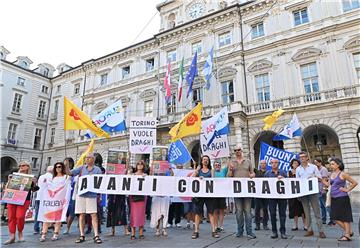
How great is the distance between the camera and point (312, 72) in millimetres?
18016

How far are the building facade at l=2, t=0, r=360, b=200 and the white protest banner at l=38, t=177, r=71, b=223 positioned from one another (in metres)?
9.19

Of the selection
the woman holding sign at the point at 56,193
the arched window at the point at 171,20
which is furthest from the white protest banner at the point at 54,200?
the arched window at the point at 171,20

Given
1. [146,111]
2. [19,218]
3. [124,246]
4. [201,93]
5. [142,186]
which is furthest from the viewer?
[146,111]

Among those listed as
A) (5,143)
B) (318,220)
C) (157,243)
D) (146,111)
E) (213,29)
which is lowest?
(157,243)

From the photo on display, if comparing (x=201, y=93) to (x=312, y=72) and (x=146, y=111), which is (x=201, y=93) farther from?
(x=312, y=72)

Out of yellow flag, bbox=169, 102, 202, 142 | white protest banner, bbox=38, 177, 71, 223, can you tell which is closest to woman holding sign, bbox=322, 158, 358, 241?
yellow flag, bbox=169, 102, 202, 142

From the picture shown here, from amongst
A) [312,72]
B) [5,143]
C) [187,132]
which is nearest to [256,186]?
[187,132]

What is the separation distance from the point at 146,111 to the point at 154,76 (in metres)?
3.62

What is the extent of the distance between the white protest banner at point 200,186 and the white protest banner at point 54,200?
0.66 m

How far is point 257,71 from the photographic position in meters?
20.1

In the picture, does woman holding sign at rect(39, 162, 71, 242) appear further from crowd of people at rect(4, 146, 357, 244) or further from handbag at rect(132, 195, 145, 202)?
handbag at rect(132, 195, 145, 202)

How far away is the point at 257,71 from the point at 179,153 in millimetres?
13469

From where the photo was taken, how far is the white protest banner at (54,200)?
19.5ft

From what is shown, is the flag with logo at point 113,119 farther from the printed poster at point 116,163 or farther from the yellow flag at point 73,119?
the printed poster at point 116,163
